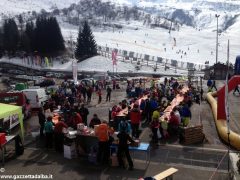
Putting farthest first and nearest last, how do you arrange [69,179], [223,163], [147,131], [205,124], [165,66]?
[165,66]
[205,124]
[147,131]
[223,163]
[69,179]

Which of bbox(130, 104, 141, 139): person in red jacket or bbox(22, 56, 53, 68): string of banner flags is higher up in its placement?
bbox(130, 104, 141, 139): person in red jacket

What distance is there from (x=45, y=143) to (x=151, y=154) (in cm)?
469

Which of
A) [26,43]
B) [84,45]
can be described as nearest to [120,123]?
[84,45]

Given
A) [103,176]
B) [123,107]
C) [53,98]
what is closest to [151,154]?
[103,176]

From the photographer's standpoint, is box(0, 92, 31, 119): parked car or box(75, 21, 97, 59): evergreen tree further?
box(75, 21, 97, 59): evergreen tree

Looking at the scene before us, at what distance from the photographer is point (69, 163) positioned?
1383 centimetres

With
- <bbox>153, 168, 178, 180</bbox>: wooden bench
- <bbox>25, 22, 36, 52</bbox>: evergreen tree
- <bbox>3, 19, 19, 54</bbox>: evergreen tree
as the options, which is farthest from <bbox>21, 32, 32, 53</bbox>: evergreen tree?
<bbox>153, 168, 178, 180</bbox>: wooden bench

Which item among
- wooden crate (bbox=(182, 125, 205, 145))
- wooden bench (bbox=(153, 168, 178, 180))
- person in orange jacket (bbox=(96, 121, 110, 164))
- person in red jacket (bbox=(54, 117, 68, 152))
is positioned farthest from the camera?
wooden crate (bbox=(182, 125, 205, 145))

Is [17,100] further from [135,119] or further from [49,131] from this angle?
[135,119]

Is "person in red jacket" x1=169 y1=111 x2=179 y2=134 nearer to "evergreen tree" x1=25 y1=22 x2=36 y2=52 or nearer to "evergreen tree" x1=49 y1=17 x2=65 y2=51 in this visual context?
"evergreen tree" x1=49 y1=17 x2=65 y2=51

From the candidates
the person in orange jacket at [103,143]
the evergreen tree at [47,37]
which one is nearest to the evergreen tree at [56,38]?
the evergreen tree at [47,37]

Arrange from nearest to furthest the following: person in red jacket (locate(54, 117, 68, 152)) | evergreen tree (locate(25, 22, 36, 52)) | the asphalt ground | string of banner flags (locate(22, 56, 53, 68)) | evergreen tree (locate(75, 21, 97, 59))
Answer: the asphalt ground → person in red jacket (locate(54, 117, 68, 152)) → string of banner flags (locate(22, 56, 53, 68)) → evergreen tree (locate(75, 21, 97, 59)) → evergreen tree (locate(25, 22, 36, 52))

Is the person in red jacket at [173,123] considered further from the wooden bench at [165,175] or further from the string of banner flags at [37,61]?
the string of banner flags at [37,61]

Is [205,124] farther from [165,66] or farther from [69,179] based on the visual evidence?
[165,66]
